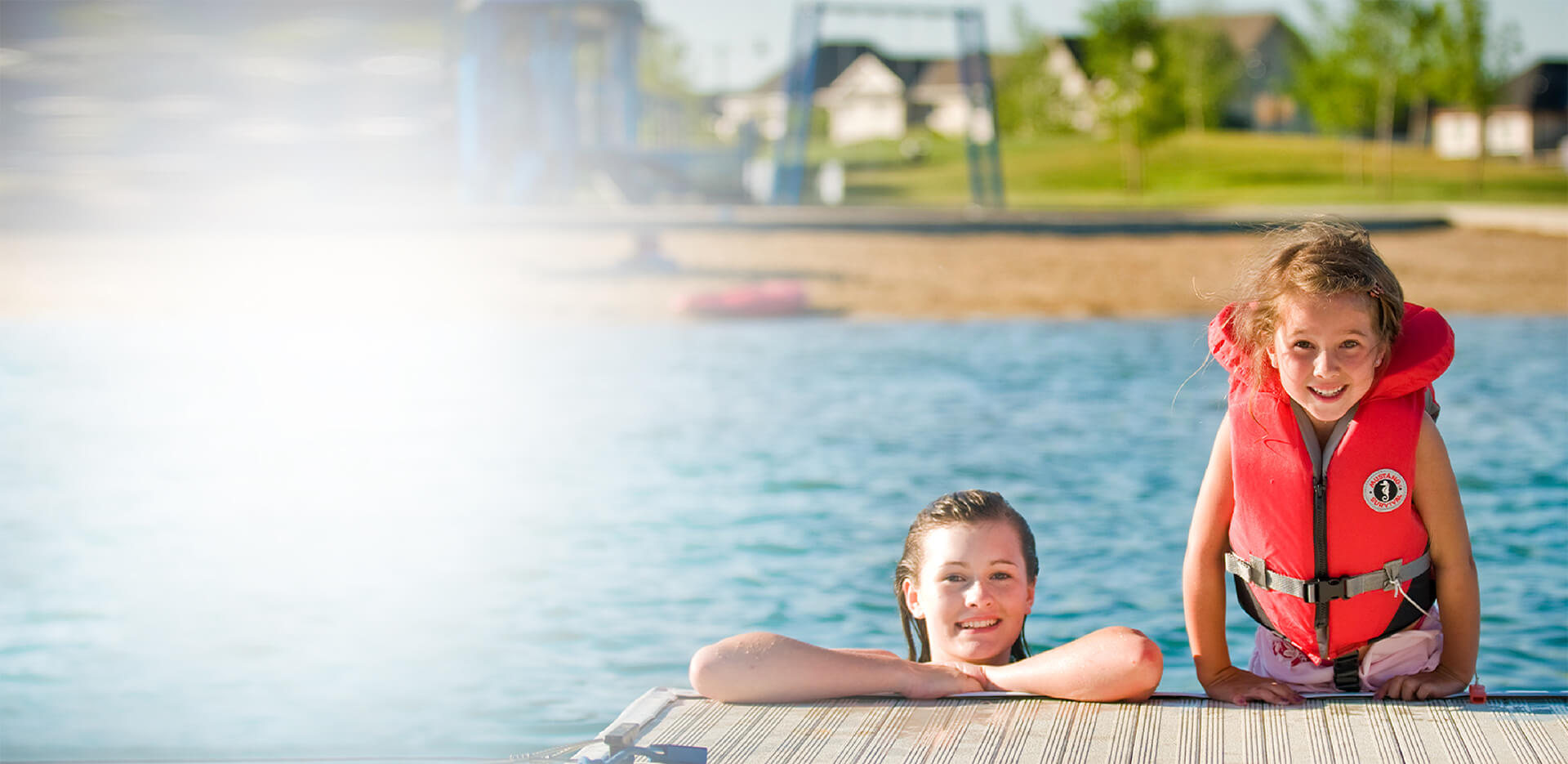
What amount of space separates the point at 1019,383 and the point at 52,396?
25.0 ft

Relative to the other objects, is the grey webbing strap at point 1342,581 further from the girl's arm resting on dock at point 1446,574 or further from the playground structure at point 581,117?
the playground structure at point 581,117

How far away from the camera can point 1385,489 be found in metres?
2.73

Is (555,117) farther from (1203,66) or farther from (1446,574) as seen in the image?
(1203,66)

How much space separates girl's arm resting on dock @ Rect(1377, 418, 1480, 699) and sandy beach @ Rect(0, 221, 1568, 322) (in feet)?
48.1

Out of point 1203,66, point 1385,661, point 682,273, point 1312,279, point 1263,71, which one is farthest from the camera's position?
point 1263,71

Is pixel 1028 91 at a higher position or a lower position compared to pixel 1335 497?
higher

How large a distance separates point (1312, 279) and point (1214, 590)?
641 millimetres

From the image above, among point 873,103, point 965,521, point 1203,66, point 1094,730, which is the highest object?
point 1203,66

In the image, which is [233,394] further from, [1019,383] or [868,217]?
[868,217]

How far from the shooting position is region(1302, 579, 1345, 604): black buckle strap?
2.80 metres

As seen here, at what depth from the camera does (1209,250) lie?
2083cm

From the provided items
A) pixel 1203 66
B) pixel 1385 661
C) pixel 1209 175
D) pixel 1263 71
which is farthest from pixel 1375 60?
pixel 1385 661

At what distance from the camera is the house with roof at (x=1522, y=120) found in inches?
2108

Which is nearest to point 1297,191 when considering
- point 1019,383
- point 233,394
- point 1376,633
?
point 1019,383
